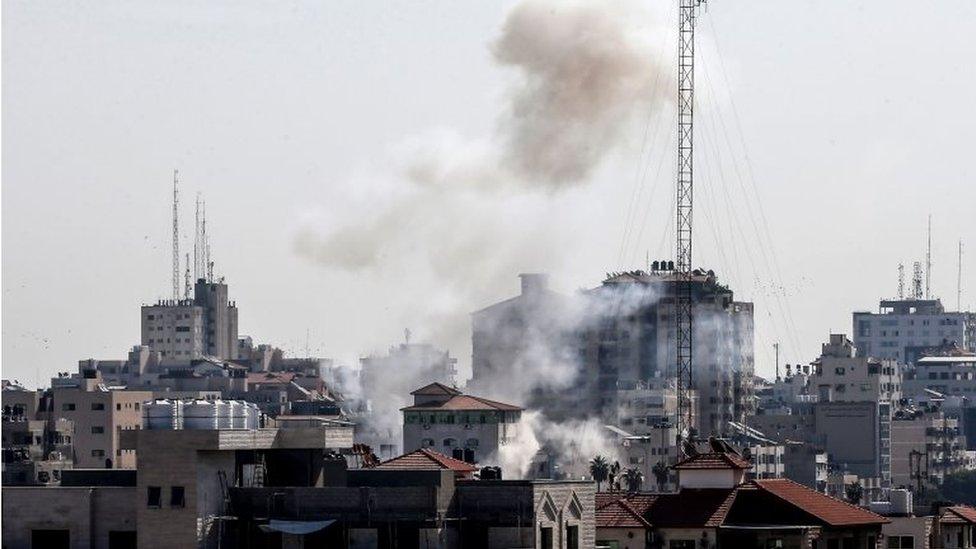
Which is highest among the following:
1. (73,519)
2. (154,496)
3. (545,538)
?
(154,496)

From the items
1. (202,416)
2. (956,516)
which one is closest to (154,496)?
(202,416)

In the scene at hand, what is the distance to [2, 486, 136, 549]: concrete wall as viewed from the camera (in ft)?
320

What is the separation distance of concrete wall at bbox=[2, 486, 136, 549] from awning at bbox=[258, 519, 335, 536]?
4.43 metres

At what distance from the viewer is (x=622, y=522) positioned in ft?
386

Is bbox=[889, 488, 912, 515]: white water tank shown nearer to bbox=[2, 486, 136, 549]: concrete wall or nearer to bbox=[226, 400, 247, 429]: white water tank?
bbox=[226, 400, 247, 429]: white water tank

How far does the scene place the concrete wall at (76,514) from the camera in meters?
97.6

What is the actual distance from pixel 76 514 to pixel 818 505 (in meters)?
32.6

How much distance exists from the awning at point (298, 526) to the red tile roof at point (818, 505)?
25.0 meters

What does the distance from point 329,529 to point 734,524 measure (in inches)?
917

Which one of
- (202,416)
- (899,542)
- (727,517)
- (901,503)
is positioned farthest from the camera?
(901,503)

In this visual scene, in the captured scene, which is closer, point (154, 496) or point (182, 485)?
point (182, 485)

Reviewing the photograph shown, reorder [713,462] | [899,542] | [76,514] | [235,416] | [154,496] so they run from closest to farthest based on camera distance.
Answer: [154,496]
[76,514]
[235,416]
[713,462]
[899,542]

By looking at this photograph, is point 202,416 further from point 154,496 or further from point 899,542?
point 899,542

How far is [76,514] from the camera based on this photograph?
9775 cm
